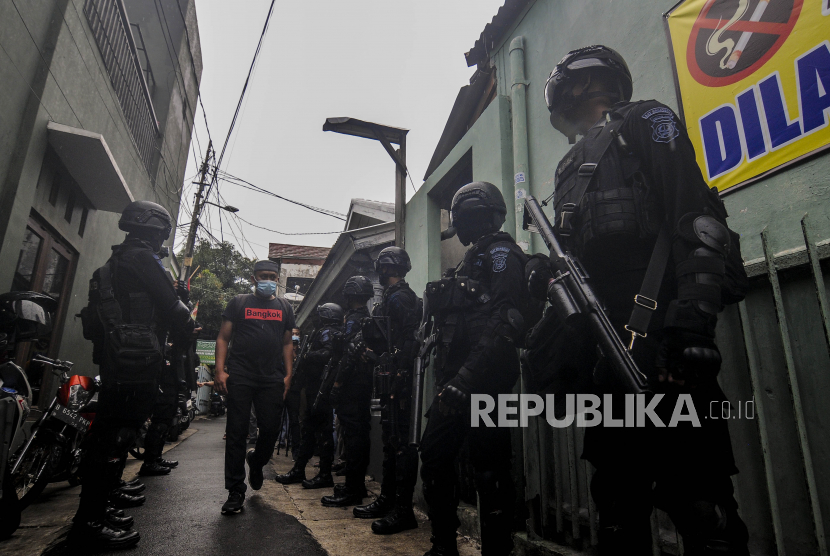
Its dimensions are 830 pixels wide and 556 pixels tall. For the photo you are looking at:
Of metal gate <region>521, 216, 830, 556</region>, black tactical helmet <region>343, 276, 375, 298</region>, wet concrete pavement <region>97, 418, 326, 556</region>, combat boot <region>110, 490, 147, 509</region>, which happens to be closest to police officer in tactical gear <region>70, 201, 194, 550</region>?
wet concrete pavement <region>97, 418, 326, 556</region>

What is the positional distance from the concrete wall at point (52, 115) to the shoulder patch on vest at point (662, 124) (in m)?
5.37

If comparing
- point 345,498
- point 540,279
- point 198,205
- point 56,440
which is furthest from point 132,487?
point 198,205

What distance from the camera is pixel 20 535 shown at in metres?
2.51

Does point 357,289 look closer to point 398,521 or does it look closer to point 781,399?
point 398,521

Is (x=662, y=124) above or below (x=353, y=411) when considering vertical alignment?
Answer: above

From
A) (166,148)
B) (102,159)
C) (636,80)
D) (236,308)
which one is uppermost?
(166,148)

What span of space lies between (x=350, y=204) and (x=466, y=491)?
852 cm

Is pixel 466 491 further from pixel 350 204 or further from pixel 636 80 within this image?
pixel 350 204

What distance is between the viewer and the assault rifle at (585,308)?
4.66 feet

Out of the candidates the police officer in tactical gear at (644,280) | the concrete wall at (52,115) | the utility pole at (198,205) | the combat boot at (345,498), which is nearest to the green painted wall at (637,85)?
the police officer in tactical gear at (644,280)

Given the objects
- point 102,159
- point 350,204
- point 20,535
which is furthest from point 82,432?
point 350,204

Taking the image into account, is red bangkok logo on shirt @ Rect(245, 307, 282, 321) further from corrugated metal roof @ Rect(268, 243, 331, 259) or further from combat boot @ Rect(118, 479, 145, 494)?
corrugated metal roof @ Rect(268, 243, 331, 259)

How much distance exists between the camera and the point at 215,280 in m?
25.4

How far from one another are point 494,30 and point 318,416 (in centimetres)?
438
